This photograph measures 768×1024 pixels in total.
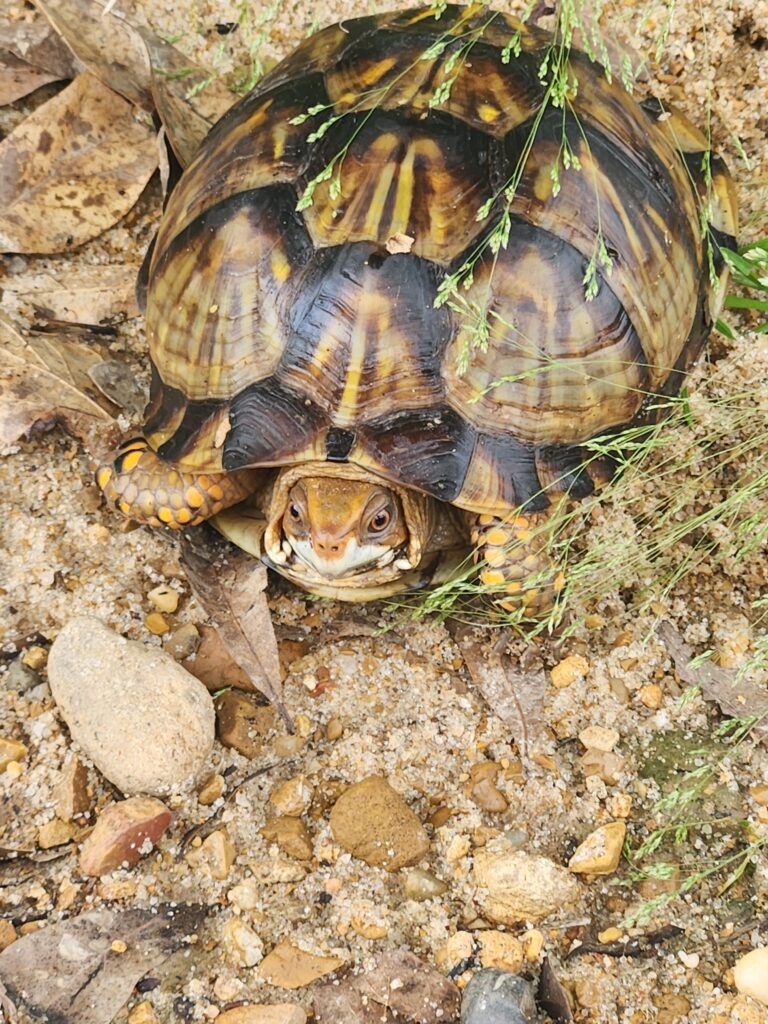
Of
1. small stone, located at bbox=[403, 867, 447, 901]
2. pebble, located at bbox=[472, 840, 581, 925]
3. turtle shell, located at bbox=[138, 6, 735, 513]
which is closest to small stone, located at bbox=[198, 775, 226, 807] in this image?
small stone, located at bbox=[403, 867, 447, 901]

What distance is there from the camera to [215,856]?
5.69 ft

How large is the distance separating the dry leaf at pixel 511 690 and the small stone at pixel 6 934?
104cm

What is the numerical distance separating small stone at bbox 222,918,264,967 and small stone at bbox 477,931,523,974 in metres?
0.40

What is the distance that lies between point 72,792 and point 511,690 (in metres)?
0.95

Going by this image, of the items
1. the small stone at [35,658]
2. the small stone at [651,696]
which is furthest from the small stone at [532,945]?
the small stone at [35,658]

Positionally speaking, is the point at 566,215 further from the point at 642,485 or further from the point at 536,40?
the point at 642,485

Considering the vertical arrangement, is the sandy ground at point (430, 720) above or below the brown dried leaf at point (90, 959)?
above

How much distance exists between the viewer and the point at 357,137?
1.89 m

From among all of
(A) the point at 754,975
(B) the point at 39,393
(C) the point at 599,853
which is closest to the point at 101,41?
(B) the point at 39,393

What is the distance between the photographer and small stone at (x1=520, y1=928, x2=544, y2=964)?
1655 mm

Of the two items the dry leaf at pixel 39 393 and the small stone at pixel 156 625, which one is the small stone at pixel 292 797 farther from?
the dry leaf at pixel 39 393

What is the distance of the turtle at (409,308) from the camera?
1.84 m

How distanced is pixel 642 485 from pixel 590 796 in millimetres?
810

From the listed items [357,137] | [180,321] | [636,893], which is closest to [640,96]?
[357,137]
